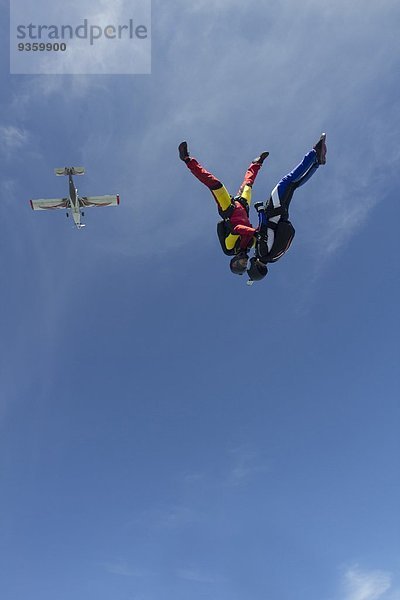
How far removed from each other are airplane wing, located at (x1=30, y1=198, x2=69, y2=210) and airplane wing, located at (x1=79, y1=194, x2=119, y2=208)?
2.21 m

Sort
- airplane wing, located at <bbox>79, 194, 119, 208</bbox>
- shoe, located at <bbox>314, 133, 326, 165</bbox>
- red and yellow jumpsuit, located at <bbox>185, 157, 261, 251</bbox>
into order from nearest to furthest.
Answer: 1. shoe, located at <bbox>314, 133, 326, 165</bbox>
2. red and yellow jumpsuit, located at <bbox>185, 157, 261, 251</bbox>
3. airplane wing, located at <bbox>79, 194, 119, 208</bbox>

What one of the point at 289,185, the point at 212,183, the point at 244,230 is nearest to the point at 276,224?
the point at 244,230

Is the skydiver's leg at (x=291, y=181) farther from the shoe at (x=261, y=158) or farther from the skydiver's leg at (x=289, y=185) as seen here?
the shoe at (x=261, y=158)

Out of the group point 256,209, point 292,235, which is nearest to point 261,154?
point 256,209

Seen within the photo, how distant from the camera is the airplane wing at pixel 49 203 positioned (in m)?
61.0

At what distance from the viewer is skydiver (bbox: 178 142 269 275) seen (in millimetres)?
12195

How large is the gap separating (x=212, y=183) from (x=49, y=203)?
2109 inches

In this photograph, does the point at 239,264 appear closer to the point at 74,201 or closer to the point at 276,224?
the point at 276,224

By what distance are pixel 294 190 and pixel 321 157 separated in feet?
3.32

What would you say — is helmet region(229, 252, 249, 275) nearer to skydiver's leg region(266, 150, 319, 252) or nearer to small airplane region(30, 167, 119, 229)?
skydiver's leg region(266, 150, 319, 252)

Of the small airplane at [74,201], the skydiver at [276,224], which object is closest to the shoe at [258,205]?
the skydiver at [276,224]

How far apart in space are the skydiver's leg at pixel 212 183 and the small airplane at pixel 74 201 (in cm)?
4528

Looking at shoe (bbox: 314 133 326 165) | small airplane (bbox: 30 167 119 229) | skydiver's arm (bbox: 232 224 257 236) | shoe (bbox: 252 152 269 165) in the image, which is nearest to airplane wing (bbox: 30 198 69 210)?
small airplane (bbox: 30 167 119 229)

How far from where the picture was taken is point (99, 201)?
62.5 m
